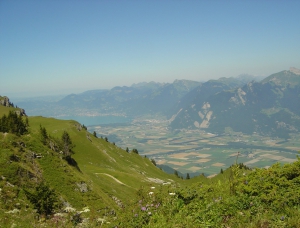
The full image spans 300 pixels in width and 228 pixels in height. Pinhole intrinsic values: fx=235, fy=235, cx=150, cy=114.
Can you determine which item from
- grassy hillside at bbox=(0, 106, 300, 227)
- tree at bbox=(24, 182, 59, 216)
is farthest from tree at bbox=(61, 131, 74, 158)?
tree at bbox=(24, 182, 59, 216)

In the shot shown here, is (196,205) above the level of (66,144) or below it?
above

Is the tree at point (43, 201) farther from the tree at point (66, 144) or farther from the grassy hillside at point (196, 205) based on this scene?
the tree at point (66, 144)

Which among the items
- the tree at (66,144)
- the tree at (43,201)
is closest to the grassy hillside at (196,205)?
the tree at (43,201)

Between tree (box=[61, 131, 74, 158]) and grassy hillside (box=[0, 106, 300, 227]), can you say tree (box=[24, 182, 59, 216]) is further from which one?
tree (box=[61, 131, 74, 158])

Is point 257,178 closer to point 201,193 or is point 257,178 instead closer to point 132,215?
point 201,193

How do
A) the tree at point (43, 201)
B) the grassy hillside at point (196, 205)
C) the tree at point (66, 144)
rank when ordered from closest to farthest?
the grassy hillside at point (196, 205), the tree at point (43, 201), the tree at point (66, 144)

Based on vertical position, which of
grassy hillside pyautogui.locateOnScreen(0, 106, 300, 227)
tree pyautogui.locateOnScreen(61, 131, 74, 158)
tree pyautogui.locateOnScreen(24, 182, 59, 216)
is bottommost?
tree pyautogui.locateOnScreen(61, 131, 74, 158)

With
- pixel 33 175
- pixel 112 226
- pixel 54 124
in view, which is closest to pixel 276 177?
pixel 112 226

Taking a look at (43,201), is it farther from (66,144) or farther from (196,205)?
(66,144)

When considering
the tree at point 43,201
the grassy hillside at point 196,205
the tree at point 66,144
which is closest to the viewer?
the grassy hillside at point 196,205

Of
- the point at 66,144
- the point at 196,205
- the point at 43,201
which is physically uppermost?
the point at 196,205

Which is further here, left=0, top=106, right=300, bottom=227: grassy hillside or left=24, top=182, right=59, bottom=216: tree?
left=24, top=182, right=59, bottom=216: tree

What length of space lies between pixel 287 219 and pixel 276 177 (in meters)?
2.99

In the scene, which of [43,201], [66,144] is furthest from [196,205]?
[66,144]
